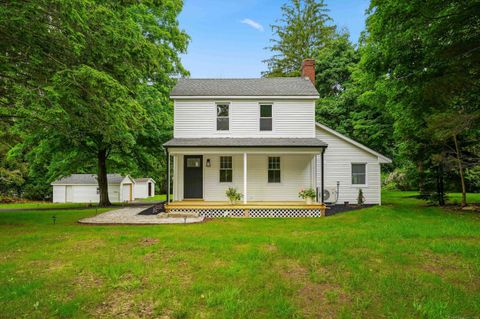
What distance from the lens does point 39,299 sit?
438 centimetres

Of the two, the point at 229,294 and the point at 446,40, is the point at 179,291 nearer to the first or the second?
the point at 229,294

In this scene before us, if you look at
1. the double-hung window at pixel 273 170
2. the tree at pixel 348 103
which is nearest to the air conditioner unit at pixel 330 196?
the double-hung window at pixel 273 170

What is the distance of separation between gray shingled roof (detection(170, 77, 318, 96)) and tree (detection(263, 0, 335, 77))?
1707 cm

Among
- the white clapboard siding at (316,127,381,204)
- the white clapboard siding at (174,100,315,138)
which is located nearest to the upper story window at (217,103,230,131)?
the white clapboard siding at (174,100,315,138)

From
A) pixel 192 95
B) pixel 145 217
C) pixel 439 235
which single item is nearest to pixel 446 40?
pixel 439 235

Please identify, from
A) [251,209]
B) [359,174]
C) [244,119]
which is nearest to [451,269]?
[251,209]

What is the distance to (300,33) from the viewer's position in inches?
1297

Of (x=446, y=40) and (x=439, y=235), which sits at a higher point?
(x=446, y=40)

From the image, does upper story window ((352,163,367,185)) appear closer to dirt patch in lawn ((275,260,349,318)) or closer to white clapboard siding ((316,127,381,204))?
white clapboard siding ((316,127,381,204))

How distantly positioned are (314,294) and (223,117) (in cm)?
1152

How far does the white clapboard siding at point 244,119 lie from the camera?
1505cm

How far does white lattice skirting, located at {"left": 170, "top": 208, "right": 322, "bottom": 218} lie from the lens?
13.1m

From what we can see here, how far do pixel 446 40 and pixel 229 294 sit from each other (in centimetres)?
1270

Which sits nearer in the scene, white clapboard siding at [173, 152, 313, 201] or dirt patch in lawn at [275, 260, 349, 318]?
dirt patch in lawn at [275, 260, 349, 318]
